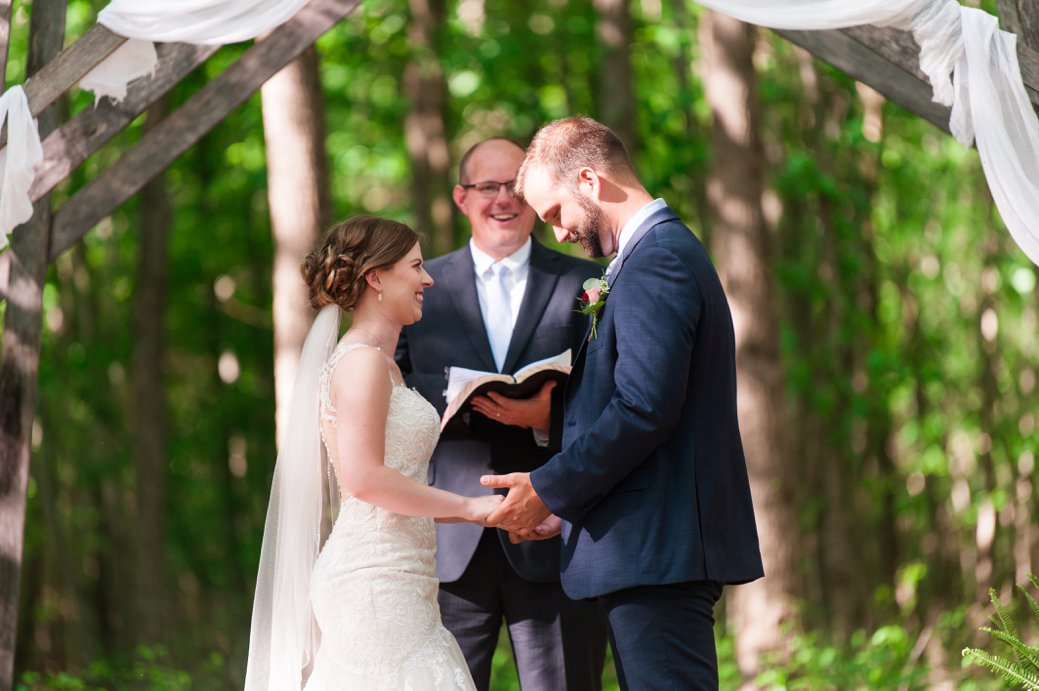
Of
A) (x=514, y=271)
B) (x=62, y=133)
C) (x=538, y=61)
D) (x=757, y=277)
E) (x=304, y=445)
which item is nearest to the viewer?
(x=304, y=445)

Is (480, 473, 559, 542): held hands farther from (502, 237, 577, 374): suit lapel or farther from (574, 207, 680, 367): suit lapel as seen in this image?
(502, 237, 577, 374): suit lapel

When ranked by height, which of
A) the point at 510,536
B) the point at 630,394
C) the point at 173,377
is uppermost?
the point at 630,394

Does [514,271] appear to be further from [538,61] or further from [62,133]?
[538,61]

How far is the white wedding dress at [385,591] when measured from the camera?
3.16 meters

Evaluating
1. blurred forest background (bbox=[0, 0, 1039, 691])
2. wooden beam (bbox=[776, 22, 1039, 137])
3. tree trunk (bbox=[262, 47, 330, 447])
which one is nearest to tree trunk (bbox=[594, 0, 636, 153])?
blurred forest background (bbox=[0, 0, 1039, 691])

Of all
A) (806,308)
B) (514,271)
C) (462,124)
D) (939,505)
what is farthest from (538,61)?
(514,271)

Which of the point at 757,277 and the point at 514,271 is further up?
the point at 514,271

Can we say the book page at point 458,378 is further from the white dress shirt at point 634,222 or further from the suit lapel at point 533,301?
the white dress shirt at point 634,222

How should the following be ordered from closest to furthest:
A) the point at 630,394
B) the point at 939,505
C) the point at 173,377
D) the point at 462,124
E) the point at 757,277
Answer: the point at 630,394, the point at 757,277, the point at 939,505, the point at 462,124, the point at 173,377

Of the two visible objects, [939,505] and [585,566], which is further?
[939,505]

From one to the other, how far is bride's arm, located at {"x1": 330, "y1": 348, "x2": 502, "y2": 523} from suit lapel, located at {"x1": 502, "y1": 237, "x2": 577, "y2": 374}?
74 centimetres

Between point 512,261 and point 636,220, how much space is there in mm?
903

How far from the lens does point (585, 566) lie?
314 cm

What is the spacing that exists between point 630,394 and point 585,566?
18.6 inches
